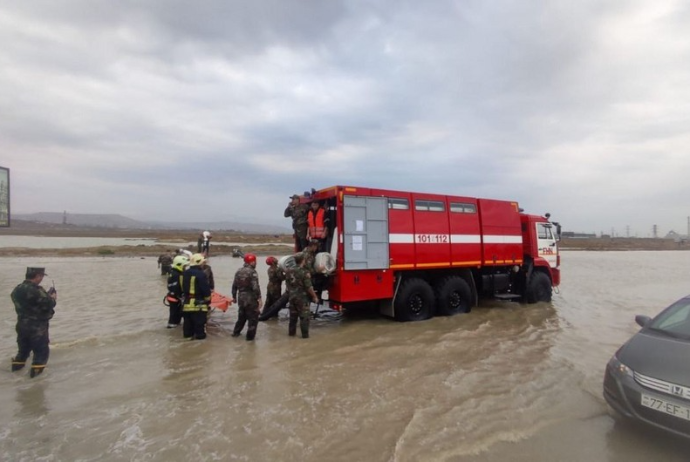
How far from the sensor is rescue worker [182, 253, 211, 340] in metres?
7.53

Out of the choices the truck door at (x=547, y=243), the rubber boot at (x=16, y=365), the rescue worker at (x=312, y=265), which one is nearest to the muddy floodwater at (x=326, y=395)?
the rubber boot at (x=16, y=365)

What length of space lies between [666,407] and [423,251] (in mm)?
6090

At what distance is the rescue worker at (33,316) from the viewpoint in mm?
5754

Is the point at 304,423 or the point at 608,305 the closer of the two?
the point at 304,423

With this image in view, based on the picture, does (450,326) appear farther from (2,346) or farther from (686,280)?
(686,280)

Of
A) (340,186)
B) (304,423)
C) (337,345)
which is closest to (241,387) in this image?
(304,423)

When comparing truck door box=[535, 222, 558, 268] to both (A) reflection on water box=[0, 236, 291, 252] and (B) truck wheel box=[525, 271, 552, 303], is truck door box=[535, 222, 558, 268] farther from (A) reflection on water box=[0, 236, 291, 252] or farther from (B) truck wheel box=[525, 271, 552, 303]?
A: (A) reflection on water box=[0, 236, 291, 252]

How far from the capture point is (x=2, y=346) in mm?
7422

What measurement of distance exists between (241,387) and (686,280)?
2347 centimetres

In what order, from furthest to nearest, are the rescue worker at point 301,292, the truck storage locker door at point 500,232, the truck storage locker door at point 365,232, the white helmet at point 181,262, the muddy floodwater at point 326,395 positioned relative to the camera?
the truck storage locker door at point 500,232 < the truck storage locker door at point 365,232 < the white helmet at point 181,262 < the rescue worker at point 301,292 < the muddy floodwater at point 326,395

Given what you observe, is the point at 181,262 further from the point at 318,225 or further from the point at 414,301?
the point at 414,301

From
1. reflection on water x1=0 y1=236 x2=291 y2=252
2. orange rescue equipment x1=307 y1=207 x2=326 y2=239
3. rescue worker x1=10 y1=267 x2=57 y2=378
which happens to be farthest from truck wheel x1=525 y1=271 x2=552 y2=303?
reflection on water x1=0 y1=236 x2=291 y2=252

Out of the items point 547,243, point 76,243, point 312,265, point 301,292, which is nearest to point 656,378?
point 301,292

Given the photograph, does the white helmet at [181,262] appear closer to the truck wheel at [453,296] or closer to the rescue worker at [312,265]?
the rescue worker at [312,265]
